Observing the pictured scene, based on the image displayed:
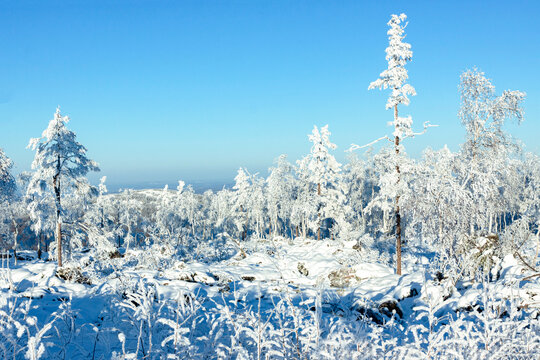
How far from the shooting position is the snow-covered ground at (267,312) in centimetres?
274

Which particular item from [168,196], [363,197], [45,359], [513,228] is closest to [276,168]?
[363,197]

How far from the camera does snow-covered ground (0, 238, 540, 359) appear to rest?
8.98 feet

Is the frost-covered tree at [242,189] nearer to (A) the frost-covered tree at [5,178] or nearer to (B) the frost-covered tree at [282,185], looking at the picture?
(B) the frost-covered tree at [282,185]

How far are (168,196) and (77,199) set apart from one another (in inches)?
1194

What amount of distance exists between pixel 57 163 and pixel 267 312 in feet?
43.5

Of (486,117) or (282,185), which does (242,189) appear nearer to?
(282,185)

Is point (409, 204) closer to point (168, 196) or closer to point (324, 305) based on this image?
point (324, 305)

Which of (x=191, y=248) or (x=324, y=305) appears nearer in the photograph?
(x=324, y=305)

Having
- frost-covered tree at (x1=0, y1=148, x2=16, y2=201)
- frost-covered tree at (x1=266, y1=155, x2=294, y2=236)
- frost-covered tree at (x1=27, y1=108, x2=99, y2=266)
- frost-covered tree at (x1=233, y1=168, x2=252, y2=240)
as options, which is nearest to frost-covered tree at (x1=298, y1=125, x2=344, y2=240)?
frost-covered tree at (x1=266, y1=155, x2=294, y2=236)

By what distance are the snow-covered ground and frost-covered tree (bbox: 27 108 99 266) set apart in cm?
354

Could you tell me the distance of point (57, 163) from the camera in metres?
12.9

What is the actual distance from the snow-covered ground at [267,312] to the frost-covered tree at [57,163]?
11.6 ft

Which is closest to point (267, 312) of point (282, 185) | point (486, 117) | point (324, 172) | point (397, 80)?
point (397, 80)

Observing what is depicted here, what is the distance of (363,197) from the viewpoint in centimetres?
4228
